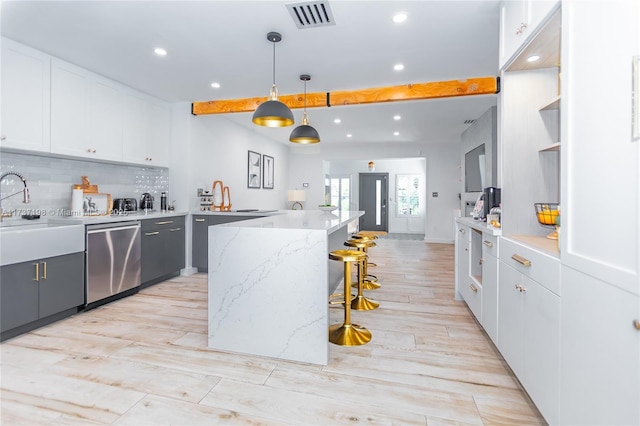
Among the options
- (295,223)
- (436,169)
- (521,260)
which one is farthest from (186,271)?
(436,169)

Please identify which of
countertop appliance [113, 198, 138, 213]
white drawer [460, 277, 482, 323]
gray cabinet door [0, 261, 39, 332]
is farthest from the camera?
countertop appliance [113, 198, 138, 213]

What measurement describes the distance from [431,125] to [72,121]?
571cm

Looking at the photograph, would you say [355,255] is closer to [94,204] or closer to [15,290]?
[15,290]

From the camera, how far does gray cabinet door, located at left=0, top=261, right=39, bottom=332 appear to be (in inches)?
98.0

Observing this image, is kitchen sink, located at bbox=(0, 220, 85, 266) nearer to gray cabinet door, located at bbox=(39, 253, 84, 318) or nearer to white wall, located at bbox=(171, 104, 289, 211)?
gray cabinet door, located at bbox=(39, 253, 84, 318)

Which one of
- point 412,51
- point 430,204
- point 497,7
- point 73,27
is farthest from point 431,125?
point 73,27

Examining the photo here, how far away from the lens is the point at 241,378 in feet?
6.61

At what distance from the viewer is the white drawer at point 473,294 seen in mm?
2609

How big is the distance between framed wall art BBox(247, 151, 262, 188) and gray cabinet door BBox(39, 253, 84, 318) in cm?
386

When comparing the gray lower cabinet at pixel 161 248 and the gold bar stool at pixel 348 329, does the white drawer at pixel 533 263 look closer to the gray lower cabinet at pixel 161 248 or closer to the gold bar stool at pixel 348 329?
the gold bar stool at pixel 348 329

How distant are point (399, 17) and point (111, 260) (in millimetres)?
3658

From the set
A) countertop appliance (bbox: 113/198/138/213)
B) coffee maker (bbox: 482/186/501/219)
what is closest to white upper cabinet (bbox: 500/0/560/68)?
coffee maker (bbox: 482/186/501/219)

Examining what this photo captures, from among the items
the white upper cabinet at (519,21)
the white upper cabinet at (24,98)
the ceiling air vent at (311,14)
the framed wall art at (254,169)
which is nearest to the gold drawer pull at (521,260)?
the white upper cabinet at (519,21)

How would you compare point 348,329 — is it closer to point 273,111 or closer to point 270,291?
point 270,291
